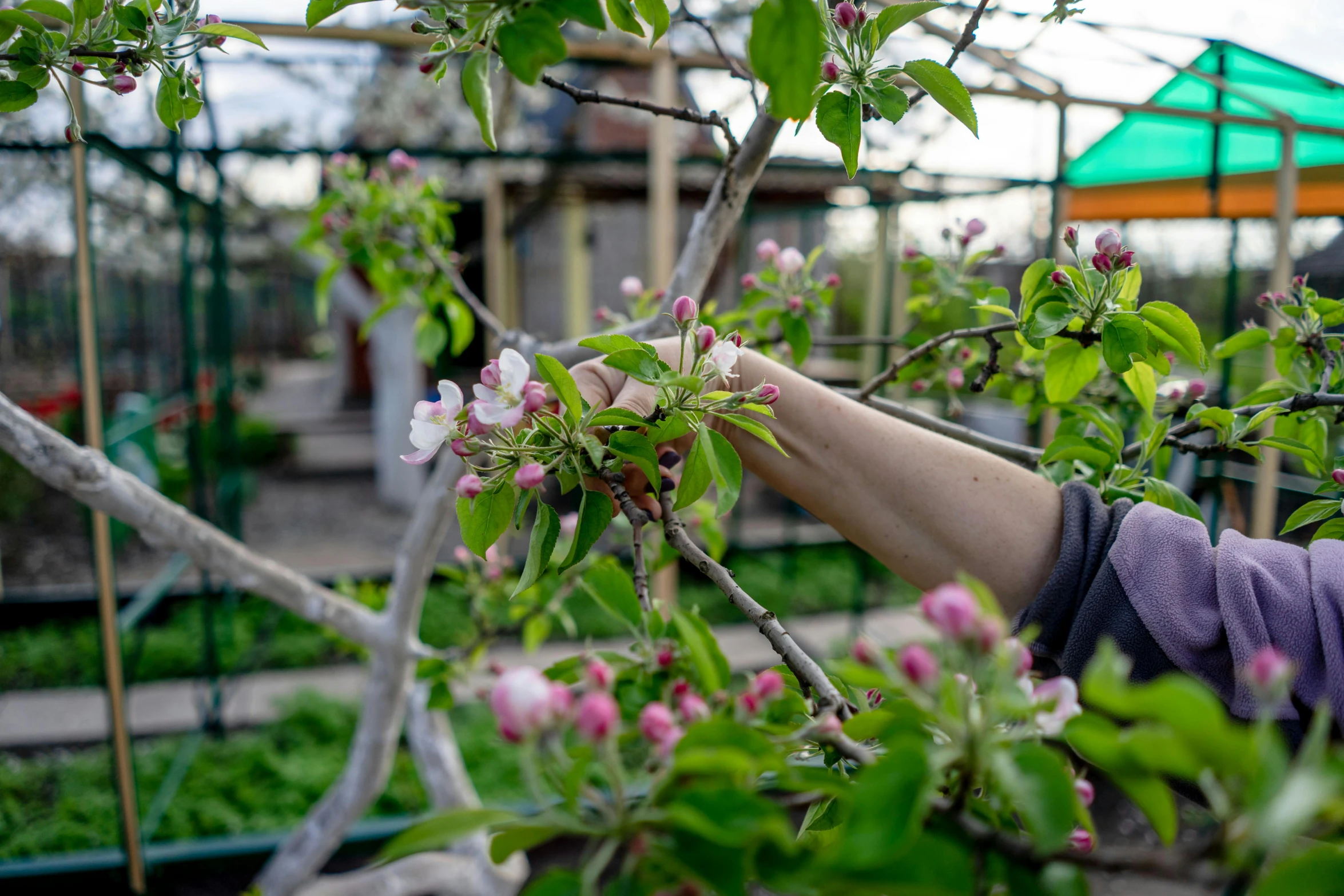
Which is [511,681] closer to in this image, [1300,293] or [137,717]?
[1300,293]

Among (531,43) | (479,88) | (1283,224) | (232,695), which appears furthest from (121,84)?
(232,695)

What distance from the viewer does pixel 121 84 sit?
88cm

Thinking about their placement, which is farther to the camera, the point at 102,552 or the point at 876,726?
the point at 102,552

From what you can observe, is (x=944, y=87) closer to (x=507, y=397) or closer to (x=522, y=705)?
(x=507, y=397)

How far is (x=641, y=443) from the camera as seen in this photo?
0.70 meters

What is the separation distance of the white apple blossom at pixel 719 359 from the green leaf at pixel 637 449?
8cm

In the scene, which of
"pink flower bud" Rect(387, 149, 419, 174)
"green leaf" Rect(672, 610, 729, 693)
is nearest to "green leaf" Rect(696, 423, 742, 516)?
"green leaf" Rect(672, 610, 729, 693)

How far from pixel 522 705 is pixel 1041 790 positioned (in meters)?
0.25

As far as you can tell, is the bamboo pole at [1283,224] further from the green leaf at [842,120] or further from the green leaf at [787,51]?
the green leaf at [787,51]

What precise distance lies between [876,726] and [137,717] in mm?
3498

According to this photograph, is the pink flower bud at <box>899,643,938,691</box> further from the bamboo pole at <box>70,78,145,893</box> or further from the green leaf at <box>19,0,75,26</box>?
the bamboo pole at <box>70,78,145,893</box>

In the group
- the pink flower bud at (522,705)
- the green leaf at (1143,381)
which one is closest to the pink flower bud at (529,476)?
the pink flower bud at (522,705)

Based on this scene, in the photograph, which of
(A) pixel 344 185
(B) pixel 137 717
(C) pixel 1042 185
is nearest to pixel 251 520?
(B) pixel 137 717

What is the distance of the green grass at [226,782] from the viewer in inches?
93.1
